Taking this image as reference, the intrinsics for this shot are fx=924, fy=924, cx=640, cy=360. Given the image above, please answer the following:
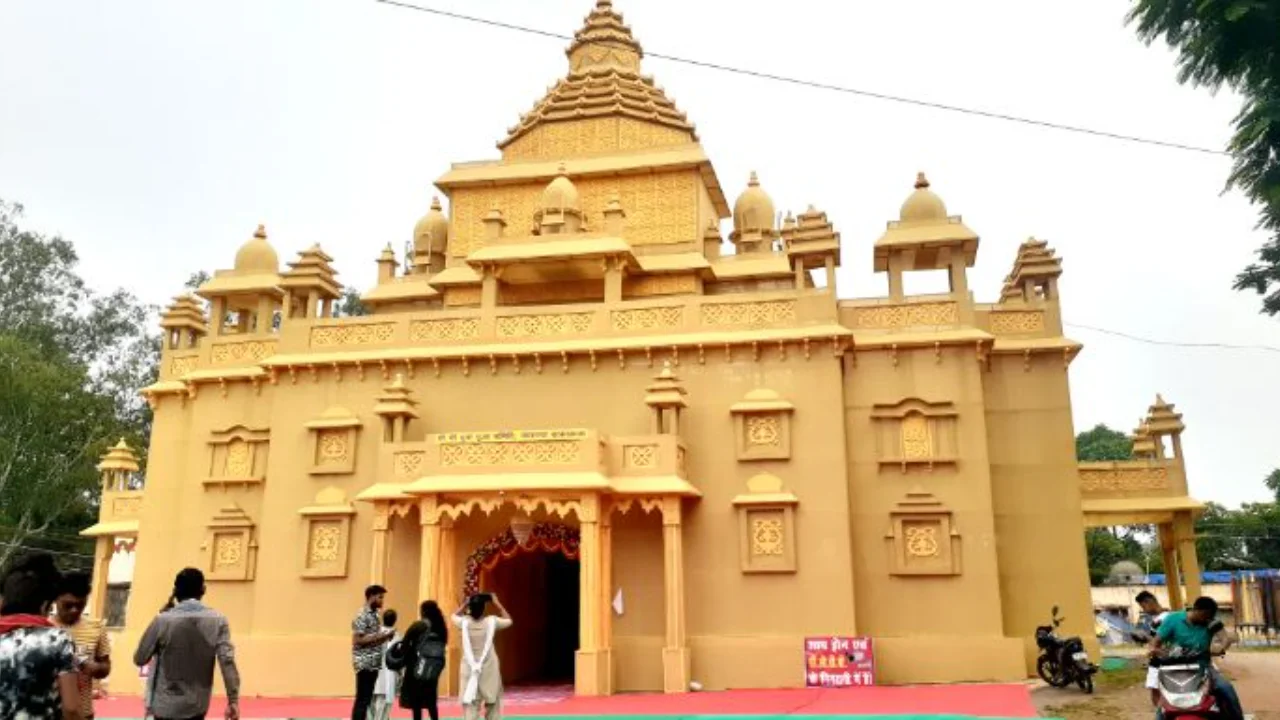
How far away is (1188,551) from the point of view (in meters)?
15.2

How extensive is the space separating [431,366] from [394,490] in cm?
266

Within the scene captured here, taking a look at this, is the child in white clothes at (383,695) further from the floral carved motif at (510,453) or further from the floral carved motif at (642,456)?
the floral carved motif at (642,456)

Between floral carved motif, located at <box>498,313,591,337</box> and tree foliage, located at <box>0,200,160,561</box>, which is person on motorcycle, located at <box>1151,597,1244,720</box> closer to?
floral carved motif, located at <box>498,313,591,337</box>

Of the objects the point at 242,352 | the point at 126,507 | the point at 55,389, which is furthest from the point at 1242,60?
the point at 55,389

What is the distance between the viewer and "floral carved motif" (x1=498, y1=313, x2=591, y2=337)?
15.8m

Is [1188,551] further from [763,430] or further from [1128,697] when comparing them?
[763,430]

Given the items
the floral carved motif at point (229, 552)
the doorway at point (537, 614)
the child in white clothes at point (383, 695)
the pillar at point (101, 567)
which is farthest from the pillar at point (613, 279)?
the pillar at point (101, 567)

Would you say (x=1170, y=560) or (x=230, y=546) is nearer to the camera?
A: (x=230, y=546)

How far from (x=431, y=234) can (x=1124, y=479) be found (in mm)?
14298

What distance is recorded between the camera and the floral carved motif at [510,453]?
44.7 feet

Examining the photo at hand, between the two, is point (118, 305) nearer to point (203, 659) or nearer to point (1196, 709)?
point (203, 659)

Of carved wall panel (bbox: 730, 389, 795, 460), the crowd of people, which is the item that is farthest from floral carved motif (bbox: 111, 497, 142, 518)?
the crowd of people

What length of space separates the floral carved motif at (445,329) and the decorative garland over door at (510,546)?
3.63 m

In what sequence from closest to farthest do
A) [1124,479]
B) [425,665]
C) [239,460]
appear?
[425,665] < [1124,479] < [239,460]
